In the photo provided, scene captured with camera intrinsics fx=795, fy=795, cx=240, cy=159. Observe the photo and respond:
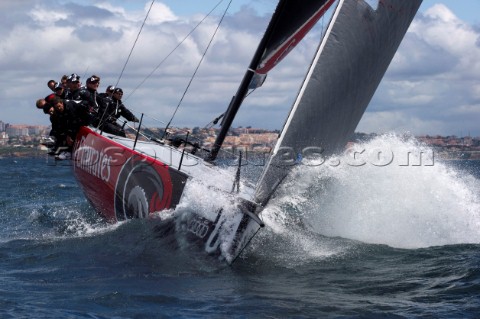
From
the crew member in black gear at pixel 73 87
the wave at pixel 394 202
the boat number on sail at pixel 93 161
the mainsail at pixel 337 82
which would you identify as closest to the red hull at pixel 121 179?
the boat number on sail at pixel 93 161

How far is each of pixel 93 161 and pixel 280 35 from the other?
2.52 meters

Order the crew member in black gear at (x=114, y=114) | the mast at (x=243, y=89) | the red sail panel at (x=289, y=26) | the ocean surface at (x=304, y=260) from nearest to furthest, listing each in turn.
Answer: the ocean surface at (x=304, y=260) → the red sail panel at (x=289, y=26) → the mast at (x=243, y=89) → the crew member in black gear at (x=114, y=114)

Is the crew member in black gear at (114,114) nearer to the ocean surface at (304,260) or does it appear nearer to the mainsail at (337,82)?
the ocean surface at (304,260)

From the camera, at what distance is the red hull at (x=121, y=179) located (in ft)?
23.6

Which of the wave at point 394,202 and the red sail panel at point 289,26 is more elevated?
the red sail panel at point 289,26

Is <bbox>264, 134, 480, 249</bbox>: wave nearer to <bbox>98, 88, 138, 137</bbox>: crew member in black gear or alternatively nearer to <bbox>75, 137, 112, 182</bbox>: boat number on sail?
<bbox>75, 137, 112, 182</bbox>: boat number on sail

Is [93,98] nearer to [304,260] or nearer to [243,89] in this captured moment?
[243,89]

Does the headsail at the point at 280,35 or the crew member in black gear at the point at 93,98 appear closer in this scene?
Result: the headsail at the point at 280,35

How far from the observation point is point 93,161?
8.88m

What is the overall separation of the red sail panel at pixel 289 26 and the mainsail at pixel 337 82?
2.94 ft

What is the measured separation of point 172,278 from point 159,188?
1.36 metres

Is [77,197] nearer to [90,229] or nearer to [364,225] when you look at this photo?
[90,229]

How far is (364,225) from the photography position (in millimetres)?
8367

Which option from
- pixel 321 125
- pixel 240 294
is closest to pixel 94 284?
pixel 240 294
